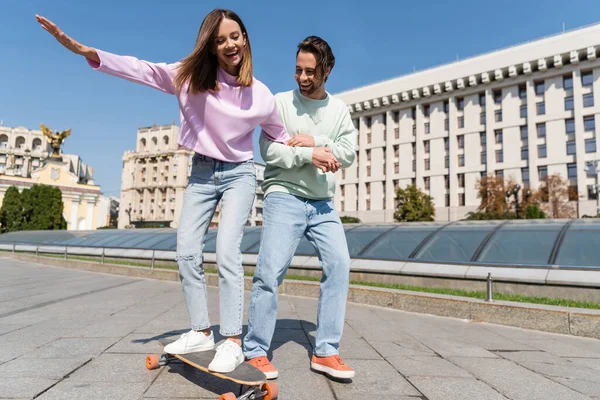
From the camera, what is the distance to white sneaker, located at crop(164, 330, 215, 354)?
2.46 meters

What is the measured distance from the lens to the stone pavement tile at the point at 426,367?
2742 millimetres

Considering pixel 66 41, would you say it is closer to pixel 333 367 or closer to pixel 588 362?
pixel 333 367

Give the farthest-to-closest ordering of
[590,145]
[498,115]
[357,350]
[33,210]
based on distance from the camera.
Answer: [33,210]
[498,115]
[590,145]
[357,350]

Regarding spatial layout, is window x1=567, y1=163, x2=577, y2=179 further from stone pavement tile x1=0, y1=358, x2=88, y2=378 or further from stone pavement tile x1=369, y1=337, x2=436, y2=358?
stone pavement tile x1=0, y1=358, x2=88, y2=378

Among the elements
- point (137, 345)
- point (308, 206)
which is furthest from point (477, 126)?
point (137, 345)

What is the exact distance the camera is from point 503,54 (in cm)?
4766

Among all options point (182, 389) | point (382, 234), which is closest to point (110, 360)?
point (182, 389)

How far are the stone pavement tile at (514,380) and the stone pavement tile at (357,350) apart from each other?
2.04 ft

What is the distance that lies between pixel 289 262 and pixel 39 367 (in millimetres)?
1666

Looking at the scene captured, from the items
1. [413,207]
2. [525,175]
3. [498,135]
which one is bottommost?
[413,207]

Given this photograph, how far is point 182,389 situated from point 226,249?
788mm

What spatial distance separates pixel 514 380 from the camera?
2.68 m

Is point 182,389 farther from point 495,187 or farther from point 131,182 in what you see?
point 131,182

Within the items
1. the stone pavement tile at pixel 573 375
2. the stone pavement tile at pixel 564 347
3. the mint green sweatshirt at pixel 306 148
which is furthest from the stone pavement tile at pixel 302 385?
the stone pavement tile at pixel 564 347
